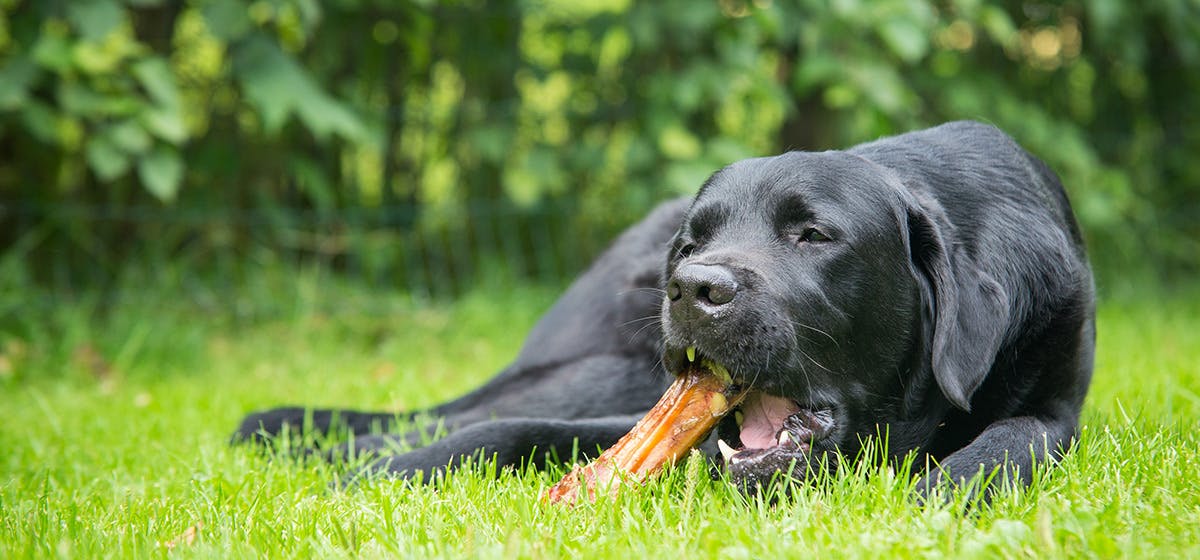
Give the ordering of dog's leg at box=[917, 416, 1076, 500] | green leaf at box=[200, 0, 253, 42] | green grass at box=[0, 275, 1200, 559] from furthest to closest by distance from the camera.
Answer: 1. green leaf at box=[200, 0, 253, 42]
2. dog's leg at box=[917, 416, 1076, 500]
3. green grass at box=[0, 275, 1200, 559]

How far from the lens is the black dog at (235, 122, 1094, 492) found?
236 cm

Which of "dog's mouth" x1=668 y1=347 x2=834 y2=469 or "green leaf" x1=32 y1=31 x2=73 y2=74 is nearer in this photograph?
"dog's mouth" x1=668 y1=347 x2=834 y2=469

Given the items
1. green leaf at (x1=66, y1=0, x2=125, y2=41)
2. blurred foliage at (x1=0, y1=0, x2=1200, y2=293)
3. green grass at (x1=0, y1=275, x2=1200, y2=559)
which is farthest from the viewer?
blurred foliage at (x1=0, y1=0, x2=1200, y2=293)

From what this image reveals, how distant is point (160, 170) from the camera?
4.70 metres

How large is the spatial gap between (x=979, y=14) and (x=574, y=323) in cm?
293

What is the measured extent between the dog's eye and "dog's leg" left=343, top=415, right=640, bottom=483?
0.72 m

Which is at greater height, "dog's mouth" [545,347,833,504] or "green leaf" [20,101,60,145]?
"green leaf" [20,101,60,145]

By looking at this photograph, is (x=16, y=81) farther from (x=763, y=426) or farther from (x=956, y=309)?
(x=956, y=309)

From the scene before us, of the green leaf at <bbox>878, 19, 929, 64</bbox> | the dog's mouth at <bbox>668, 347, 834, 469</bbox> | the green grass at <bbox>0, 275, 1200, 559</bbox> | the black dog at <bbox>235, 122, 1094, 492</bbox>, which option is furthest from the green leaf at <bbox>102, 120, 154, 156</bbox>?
the green leaf at <bbox>878, 19, 929, 64</bbox>

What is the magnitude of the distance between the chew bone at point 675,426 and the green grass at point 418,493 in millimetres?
69

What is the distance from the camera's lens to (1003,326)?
245 cm

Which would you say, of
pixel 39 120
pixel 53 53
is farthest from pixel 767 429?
pixel 39 120

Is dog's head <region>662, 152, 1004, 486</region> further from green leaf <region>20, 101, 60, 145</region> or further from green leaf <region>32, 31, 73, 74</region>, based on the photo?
green leaf <region>20, 101, 60, 145</region>

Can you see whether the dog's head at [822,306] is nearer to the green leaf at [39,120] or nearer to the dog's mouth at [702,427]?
the dog's mouth at [702,427]
